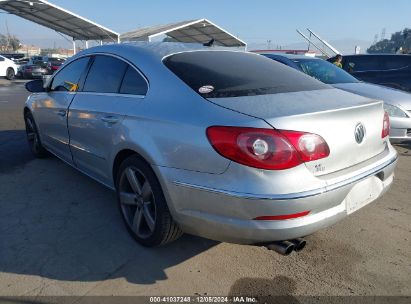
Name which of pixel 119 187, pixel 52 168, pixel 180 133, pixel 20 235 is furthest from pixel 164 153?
pixel 52 168

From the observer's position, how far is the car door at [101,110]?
293 centimetres

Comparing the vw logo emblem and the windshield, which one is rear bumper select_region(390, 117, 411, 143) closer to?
the windshield

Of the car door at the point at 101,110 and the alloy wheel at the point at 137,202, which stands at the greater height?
the car door at the point at 101,110

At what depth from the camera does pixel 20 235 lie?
3080mm

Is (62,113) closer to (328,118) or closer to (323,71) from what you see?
(328,118)

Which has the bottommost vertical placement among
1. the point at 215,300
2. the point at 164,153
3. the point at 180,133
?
the point at 215,300

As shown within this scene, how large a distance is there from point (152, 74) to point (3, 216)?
2.02 meters


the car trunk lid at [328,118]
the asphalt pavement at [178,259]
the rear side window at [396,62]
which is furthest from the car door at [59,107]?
the rear side window at [396,62]

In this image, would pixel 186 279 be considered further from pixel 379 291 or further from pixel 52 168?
pixel 52 168

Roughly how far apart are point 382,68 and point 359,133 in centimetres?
792

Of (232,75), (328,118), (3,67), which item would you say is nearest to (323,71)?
(232,75)

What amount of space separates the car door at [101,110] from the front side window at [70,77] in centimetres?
21

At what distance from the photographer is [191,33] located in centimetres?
3077

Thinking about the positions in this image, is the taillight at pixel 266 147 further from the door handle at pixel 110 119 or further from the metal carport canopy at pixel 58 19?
the metal carport canopy at pixel 58 19
